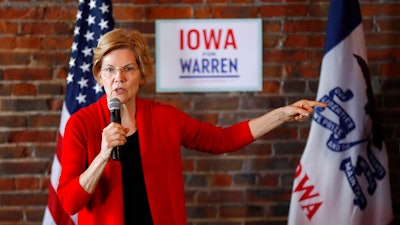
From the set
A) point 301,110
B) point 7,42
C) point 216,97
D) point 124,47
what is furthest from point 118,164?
point 7,42

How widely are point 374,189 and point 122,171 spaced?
1.30 metres

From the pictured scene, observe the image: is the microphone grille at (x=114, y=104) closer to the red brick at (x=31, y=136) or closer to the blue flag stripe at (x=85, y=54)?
the blue flag stripe at (x=85, y=54)

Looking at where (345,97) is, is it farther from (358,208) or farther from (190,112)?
(190,112)

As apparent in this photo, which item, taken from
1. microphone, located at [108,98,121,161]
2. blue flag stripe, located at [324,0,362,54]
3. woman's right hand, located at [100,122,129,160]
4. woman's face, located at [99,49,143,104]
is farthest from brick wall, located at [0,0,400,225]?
woman's right hand, located at [100,122,129,160]

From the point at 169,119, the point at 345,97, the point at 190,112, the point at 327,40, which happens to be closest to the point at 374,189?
the point at 345,97

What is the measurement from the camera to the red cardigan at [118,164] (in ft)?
4.86

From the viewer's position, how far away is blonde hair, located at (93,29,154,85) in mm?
1535

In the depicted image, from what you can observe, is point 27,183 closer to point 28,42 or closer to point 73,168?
point 28,42

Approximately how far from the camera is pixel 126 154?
1.58 metres

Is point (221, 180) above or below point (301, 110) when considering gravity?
below

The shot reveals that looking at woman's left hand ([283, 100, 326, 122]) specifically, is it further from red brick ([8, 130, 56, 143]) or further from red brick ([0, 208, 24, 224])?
red brick ([0, 208, 24, 224])

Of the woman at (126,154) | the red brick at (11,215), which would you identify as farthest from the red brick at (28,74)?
the woman at (126,154)

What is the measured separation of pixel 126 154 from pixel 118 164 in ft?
0.16

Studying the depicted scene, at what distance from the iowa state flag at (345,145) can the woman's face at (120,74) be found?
3.51 feet
